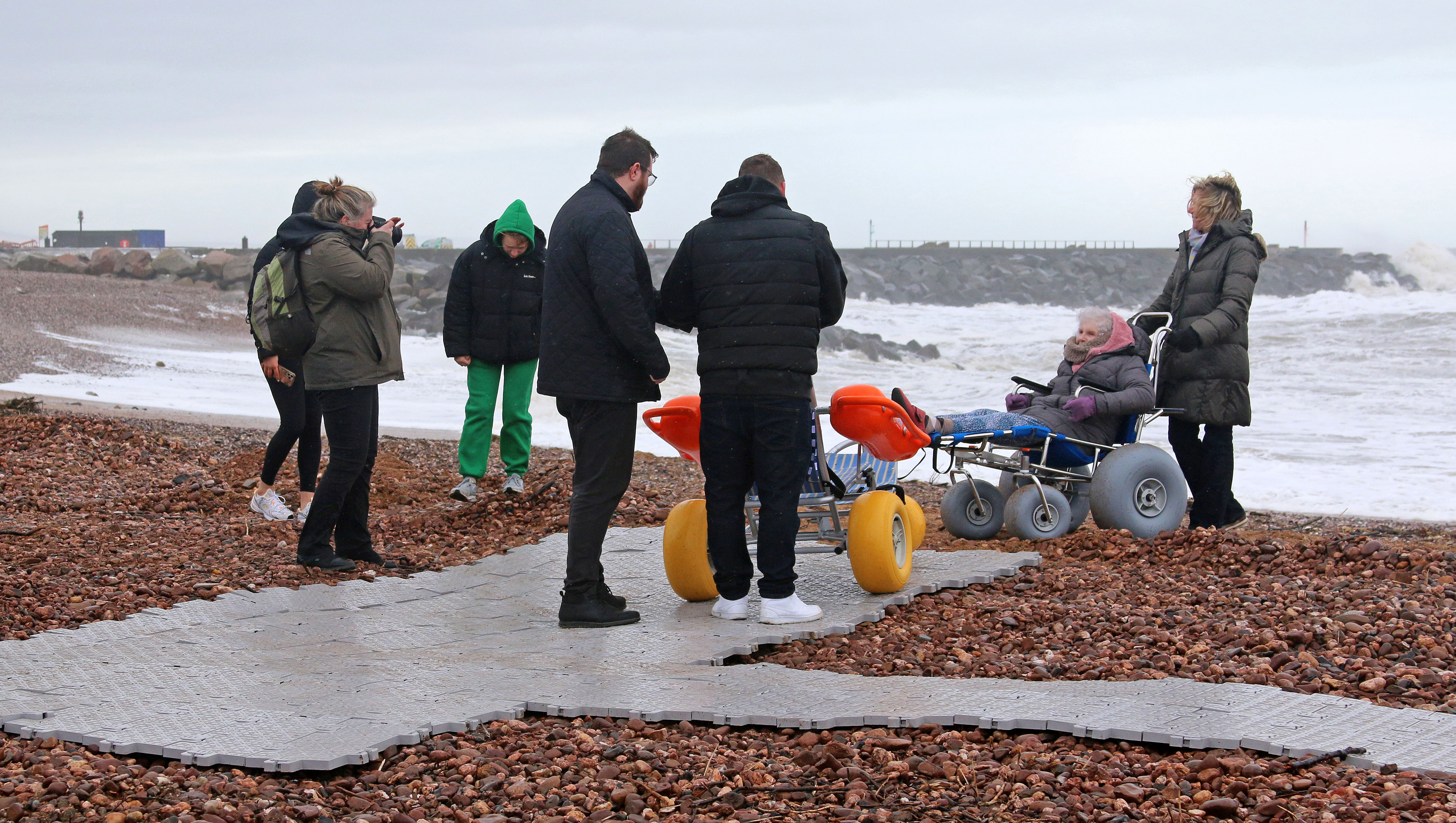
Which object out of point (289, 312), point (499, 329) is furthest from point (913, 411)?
point (499, 329)

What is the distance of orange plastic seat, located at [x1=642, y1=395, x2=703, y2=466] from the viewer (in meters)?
5.20

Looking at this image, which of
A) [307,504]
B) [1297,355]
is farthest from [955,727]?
[1297,355]

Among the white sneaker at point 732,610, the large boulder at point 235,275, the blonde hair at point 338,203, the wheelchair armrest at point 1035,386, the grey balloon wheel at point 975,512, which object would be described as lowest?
the white sneaker at point 732,610

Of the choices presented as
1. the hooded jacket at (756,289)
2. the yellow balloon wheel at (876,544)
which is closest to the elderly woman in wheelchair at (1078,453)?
the yellow balloon wheel at (876,544)

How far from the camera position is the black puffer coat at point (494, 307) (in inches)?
316

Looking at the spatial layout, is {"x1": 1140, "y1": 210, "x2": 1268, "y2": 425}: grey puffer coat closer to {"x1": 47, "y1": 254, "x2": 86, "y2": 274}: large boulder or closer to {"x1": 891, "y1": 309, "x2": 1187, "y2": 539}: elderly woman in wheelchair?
{"x1": 891, "y1": 309, "x2": 1187, "y2": 539}: elderly woman in wheelchair

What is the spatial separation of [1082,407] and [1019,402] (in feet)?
1.56

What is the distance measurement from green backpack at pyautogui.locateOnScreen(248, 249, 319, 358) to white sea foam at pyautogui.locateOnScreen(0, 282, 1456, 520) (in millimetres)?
7123

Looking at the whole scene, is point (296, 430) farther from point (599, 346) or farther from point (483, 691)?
point (483, 691)

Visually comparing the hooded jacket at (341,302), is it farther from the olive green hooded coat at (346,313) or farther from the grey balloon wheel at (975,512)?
the grey balloon wheel at (975,512)

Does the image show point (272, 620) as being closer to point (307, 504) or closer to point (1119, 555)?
point (307, 504)

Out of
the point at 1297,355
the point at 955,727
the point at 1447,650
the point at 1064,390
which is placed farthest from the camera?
the point at 1297,355

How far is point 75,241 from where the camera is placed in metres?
71.6

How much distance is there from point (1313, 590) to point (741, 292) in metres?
2.75
